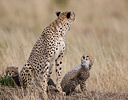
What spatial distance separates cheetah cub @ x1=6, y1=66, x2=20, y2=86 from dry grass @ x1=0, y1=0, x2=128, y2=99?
0.65m

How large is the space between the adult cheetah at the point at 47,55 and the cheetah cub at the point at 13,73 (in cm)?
9

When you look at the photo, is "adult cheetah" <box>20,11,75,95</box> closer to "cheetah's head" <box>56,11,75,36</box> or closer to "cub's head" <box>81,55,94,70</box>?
"cheetah's head" <box>56,11,75,36</box>

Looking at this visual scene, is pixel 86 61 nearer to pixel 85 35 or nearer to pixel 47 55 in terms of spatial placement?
pixel 47 55

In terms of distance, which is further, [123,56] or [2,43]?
[2,43]

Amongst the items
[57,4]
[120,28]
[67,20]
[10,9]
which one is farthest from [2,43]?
[57,4]

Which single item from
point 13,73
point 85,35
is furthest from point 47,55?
point 85,35

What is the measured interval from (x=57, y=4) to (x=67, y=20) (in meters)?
11.2

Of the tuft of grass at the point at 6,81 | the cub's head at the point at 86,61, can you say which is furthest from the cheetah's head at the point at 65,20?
the tuft of grass at the point at 6,81

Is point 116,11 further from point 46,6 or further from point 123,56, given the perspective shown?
point 123,56

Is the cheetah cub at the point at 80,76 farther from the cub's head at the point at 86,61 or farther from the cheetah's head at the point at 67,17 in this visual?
the cheetah's head at the point at 67,17

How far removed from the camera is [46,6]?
1531 centimetres

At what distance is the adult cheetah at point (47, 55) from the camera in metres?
5.58

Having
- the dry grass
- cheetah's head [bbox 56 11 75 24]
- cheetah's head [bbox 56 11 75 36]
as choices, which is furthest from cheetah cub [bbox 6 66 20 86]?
cheetah's head [bbox 56 11 75 24]

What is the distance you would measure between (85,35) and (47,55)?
4.80m
